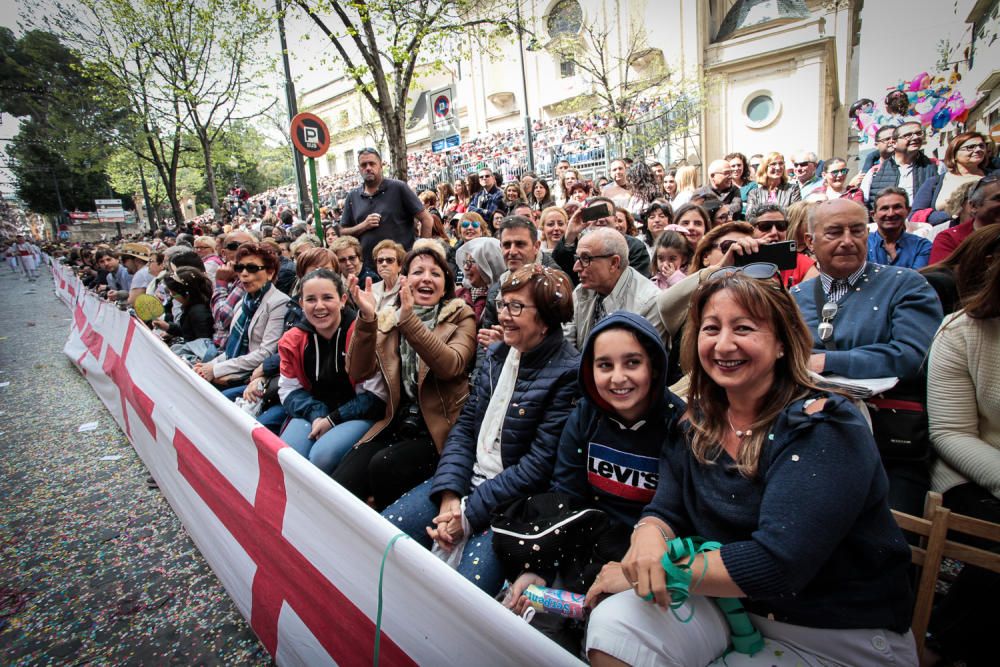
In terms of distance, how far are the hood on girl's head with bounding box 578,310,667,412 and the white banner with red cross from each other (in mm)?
883

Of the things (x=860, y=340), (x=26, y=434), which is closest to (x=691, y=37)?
(x=860, y=340)

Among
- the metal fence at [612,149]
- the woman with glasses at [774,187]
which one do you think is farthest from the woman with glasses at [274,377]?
the metal fence at [612,149]

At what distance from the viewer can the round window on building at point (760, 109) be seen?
1973 cm

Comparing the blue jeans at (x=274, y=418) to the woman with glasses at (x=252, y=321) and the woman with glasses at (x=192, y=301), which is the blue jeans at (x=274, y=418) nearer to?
the woman with glasses at (x=252, y=321)

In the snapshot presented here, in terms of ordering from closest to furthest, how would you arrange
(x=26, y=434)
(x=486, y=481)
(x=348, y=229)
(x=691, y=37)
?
(x=486, y=481), (x=26, y=434), (x=348, y=229), (x=691, y=37)

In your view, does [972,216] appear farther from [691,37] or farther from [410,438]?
[691,37]

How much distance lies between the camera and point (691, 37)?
20047 millimetres

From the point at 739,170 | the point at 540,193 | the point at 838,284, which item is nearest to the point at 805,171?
the point at 739,170

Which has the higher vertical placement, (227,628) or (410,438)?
(410,438)

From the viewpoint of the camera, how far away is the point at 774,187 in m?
6.49

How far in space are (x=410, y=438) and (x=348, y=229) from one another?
11.2 feet

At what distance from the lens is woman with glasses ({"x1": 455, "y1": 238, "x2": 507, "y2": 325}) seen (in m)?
3.83

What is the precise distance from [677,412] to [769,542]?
0.60 m

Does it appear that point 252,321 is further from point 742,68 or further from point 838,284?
point 742,68
